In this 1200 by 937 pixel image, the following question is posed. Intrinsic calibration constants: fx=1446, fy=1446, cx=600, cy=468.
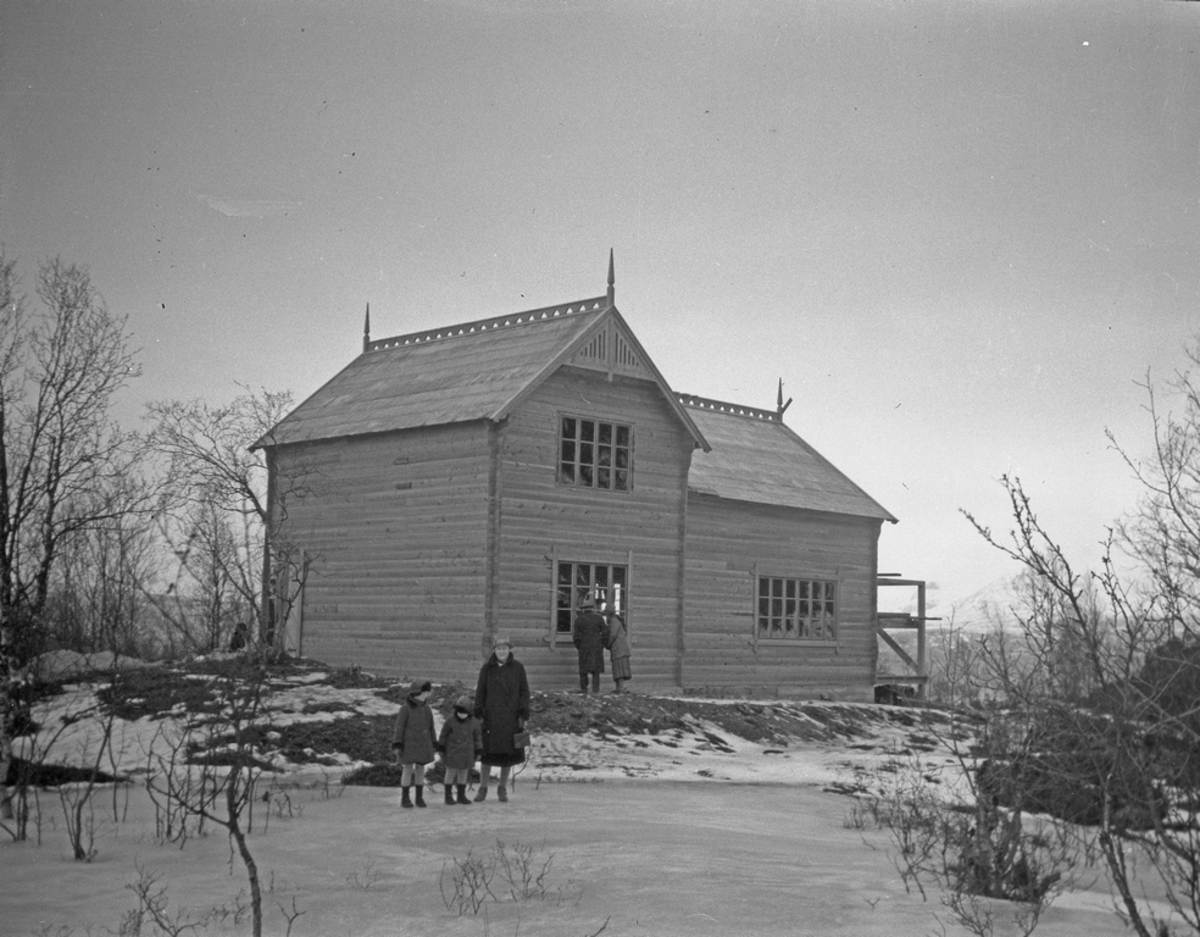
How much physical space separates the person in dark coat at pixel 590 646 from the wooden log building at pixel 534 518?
1.97 ft

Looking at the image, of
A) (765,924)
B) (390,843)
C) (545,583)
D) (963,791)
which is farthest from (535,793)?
(545,583)

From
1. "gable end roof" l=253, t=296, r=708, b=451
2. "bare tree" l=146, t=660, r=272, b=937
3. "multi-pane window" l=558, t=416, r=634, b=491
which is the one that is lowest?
"bare tree" l=146, t=660, r=272, b=937

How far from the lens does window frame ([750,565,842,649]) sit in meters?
31.1

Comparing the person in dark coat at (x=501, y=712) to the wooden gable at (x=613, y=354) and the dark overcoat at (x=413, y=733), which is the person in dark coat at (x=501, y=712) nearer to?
the dark overcoat at (x=413, y=733)

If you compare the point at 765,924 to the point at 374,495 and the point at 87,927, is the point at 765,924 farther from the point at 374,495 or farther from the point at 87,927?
the point at 374,495

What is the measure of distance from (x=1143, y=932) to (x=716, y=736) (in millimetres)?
14708

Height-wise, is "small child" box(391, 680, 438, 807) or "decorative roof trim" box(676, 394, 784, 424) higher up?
"decorative roof trim" box(676, 394, 784, 424)

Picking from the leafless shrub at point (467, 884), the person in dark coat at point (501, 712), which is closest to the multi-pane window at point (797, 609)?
the person in dark coat at point (501, 712)

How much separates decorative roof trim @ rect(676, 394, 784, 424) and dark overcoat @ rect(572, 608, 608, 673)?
11.1m

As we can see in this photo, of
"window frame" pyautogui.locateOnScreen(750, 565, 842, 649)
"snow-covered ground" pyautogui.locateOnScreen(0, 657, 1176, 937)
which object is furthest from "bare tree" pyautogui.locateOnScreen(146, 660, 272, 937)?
"window frame" pyautogui.locateOnScreen(750, 565, 842, 649)

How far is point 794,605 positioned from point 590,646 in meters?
8.28

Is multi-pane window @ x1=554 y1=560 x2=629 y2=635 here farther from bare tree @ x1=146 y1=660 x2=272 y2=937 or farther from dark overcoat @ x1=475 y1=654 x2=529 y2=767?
dark overcoat @ x1=475 y1=654 x2=529 y2=767

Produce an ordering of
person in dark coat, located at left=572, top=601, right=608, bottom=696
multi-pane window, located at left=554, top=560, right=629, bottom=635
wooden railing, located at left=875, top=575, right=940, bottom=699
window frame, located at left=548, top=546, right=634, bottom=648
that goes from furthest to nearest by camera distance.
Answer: wooden railing, located at left=875, top=575, right=940, bottom=699, multi-pane window, located at left=554, top=560, right=629, bottom=635, window frame, located at left=548, top=546, right=634, bottom=648, person in dark coat, located at left=572, top=601, right=608, bottom=696

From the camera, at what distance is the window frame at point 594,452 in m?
26.3
